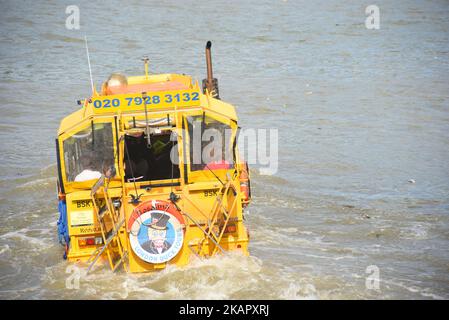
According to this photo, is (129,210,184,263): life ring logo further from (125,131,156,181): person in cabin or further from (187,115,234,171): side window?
(187,115,234,171): side window

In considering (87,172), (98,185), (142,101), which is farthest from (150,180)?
(142,101)

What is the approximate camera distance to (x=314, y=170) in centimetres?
1480

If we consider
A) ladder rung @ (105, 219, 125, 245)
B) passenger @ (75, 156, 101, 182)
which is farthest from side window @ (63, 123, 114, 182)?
ladder rung @ (105, 219, 125, 245)

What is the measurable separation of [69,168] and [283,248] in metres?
3.23

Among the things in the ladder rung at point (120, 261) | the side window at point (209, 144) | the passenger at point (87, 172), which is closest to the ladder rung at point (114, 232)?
the ladder rung at point (120, 261)

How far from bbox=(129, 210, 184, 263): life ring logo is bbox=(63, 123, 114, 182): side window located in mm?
995

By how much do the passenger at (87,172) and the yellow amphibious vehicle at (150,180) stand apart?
12mm

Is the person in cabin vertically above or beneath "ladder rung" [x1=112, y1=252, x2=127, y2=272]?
above

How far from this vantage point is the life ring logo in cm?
842

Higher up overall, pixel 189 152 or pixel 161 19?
pixel 161 19

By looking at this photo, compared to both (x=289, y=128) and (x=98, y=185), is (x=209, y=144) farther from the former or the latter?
(x=289, y=128)

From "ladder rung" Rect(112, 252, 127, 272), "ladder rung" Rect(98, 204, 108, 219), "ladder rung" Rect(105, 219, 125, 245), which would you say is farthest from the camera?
"ladder rung" Rect(98, 204, 108, 219)

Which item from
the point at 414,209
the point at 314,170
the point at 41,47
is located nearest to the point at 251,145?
the point at 314,170

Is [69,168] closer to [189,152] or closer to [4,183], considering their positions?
[189,152]
